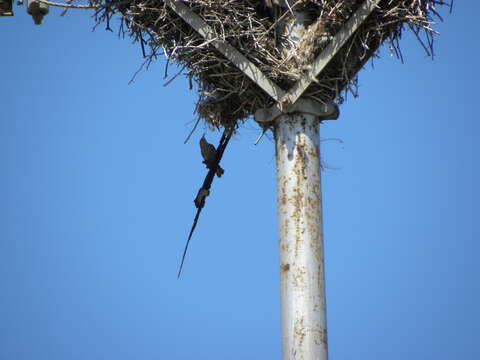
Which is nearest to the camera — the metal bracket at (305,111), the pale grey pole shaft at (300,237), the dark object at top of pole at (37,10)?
the pale grey pole shaft at (300,237)

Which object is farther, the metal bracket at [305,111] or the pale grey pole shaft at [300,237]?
the metal bracket at [305,111]

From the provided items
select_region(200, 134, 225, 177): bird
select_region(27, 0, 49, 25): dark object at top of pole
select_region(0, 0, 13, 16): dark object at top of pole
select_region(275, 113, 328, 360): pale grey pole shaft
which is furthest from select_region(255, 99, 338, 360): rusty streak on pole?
select_region(0, 0, 13, 16): dark object at top of pole

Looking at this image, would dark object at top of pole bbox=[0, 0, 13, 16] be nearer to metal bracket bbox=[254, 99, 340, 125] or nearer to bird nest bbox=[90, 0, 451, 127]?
bird nest bbox=[90, 0, 451, 127]

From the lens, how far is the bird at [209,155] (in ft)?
20.0

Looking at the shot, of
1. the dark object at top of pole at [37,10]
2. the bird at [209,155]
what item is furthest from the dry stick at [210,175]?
the dark object at top of pole at [37,10]

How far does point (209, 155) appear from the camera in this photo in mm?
6109

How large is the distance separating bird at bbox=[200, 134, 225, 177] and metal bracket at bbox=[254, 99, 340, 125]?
754 mm

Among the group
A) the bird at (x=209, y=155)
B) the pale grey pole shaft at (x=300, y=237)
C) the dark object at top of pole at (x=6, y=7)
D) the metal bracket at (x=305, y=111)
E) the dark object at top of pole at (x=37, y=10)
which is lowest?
the pale grey pole shaft at (x=300, y=237)

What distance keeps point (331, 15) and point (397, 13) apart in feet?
1.56

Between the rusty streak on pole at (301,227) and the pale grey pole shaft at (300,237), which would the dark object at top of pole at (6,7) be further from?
the pale grey pole shaft at (300,237)

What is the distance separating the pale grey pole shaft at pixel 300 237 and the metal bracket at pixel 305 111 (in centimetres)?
3

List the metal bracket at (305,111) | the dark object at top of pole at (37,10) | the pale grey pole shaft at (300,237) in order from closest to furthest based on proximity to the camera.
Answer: the pale grey pole shaft at (300,237), the metal bracket at (305,111), the dark object at top of pole at (37,10)

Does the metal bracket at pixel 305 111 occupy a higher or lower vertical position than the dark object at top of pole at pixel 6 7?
lower

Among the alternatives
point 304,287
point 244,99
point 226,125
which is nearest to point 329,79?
point 244,99
